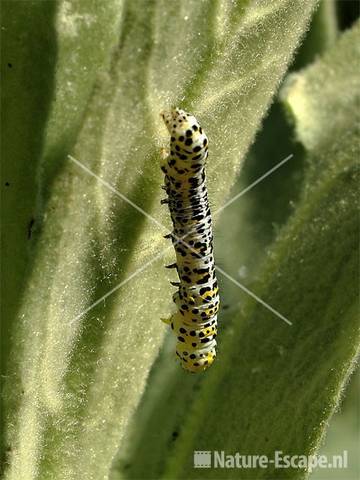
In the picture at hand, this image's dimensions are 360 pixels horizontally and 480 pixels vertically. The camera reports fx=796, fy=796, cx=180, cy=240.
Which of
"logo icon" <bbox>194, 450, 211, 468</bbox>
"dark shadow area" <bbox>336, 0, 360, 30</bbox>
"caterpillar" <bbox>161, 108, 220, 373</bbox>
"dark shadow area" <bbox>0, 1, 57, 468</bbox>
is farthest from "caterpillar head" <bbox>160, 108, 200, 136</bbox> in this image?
"dark shadow area" <bbox>336, 0, 360, 30</bbox>

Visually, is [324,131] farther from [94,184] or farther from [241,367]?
[94,184]

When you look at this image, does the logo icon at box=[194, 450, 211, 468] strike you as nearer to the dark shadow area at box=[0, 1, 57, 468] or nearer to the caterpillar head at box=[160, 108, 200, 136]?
the dark shadow area at box=[0, 1, 57, 468]

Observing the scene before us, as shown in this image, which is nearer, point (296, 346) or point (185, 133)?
point (185, 133)

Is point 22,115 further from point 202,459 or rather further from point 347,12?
point 347,12

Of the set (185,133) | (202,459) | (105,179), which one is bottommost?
(202,459)

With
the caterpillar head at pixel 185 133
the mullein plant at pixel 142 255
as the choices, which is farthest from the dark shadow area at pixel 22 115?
the caterpillar head at pixel 185 133

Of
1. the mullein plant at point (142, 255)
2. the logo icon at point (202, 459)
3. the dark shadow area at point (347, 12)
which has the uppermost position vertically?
the dark shadow area at point (347, 12)

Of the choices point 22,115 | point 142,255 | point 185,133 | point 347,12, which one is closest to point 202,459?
point 142,255

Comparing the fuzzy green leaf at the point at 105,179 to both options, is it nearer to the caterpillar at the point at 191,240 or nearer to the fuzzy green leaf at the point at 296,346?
the caterpillar at the point at 191,240
